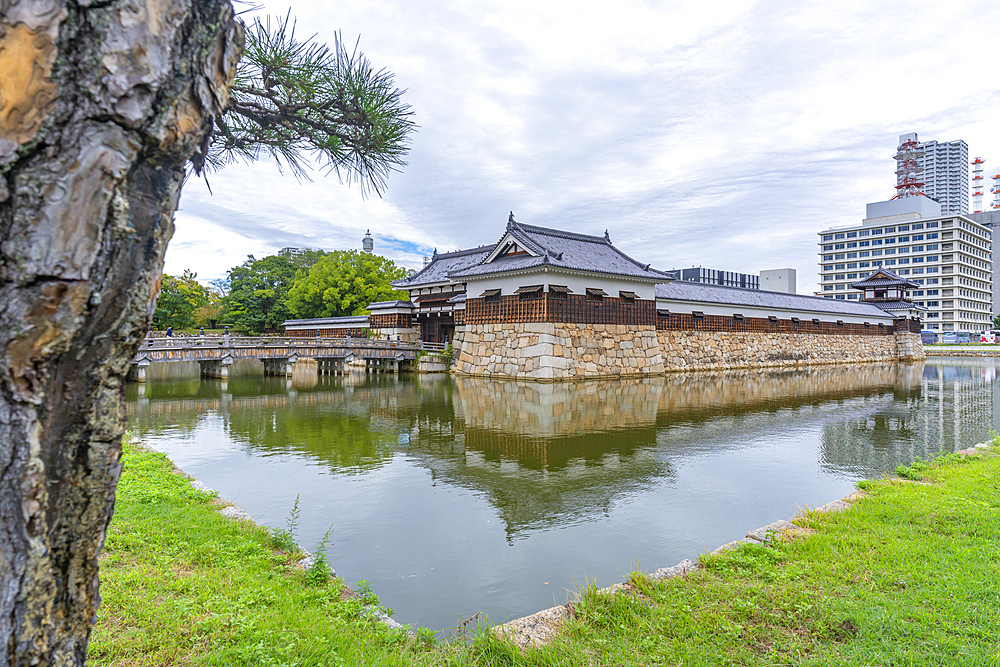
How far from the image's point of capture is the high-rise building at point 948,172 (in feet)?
318

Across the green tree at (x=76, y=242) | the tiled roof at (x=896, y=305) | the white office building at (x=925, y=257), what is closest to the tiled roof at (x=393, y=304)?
the green tree at (x=76, y=242)

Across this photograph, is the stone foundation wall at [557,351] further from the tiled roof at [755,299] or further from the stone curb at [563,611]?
the stone curb at [563,611]

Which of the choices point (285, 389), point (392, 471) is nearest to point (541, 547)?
point (392, 471)

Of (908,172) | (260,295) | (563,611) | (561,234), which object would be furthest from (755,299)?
(908,172)

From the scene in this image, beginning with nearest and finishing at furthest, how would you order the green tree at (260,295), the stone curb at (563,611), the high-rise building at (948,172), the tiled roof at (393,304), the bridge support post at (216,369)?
the stone curb at (563,611) → the bridge support post at (216,369) → the tiled roof at (393,304) → the green tree at (260,295) → the high-rise building at (948,172)

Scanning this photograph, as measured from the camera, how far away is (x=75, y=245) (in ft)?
3.47

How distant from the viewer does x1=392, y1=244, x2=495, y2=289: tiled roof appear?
26.3 meters

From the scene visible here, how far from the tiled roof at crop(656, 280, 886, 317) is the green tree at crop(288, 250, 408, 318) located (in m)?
14.3

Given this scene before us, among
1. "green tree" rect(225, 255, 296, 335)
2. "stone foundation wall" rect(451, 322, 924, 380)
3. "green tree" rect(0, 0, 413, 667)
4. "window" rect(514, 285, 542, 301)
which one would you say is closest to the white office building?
"stone foundation wall" rect(451, 322, 924, 380)

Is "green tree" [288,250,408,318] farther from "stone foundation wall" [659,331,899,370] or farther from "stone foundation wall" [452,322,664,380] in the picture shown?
Answer: "stone foundation wall" [659,331,899,370]

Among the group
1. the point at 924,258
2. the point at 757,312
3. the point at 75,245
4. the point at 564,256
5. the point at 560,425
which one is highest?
the point at 924,258

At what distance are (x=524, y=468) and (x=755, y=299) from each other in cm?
2433

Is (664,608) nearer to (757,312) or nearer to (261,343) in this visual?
(261,343)

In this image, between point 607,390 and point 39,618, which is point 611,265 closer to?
point 607,390
